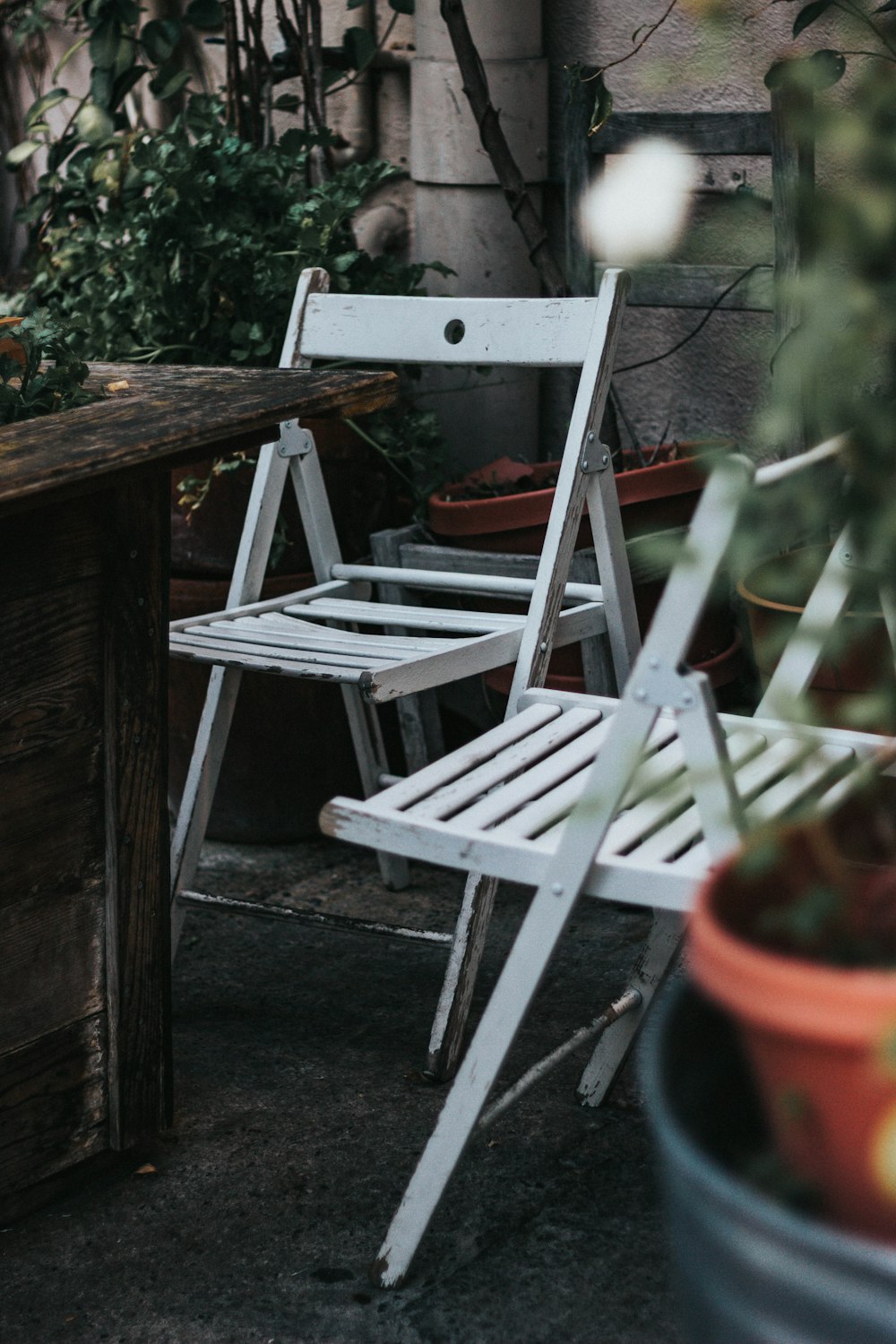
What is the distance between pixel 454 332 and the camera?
229 cm

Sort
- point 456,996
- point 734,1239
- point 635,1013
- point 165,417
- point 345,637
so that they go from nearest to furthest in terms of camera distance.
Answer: point 734,1239
point 165,417
point 635,1013
point 456,996
point 345,637

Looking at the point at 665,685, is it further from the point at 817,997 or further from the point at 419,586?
the point at 419,586

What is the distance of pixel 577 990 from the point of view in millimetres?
2373

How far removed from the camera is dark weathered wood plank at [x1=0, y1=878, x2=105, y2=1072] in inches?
67.6

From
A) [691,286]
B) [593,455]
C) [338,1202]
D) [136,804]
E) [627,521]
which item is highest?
[691,286]

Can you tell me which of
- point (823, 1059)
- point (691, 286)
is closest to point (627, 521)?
point (691, 286)

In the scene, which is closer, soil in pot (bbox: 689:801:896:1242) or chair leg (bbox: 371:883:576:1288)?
soil in pot (bbox: 689:801:896:1242)

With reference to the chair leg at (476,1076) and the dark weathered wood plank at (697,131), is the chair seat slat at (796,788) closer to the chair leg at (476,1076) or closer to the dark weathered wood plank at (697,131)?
the chair leg at (476,1076)

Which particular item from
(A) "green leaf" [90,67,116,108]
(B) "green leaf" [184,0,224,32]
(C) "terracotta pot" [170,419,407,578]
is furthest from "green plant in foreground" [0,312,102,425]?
(A) "green leaf" [90,67,116,108]

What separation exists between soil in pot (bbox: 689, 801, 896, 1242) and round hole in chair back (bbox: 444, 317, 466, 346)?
146 centimetres

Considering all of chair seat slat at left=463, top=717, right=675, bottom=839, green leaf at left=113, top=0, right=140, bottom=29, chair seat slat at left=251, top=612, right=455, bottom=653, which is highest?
green leaf at left=113, top=0, right=140, bottom=29

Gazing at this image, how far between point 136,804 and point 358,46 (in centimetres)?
216

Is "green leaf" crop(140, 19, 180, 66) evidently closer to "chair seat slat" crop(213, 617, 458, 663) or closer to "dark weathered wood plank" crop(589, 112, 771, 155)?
"dark weathered wood plank" crop(589, 112, 771, 155)

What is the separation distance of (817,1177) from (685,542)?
464mm
